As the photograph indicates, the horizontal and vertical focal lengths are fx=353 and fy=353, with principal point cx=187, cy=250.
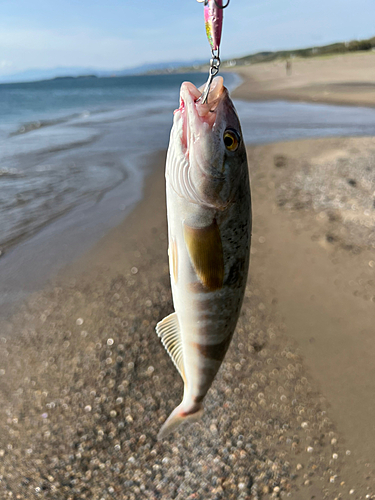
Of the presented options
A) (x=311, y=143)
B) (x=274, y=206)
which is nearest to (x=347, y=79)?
(x=311, y=143)

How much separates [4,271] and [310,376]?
213 inches

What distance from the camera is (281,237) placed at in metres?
7.45

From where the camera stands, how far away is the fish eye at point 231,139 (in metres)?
1.99

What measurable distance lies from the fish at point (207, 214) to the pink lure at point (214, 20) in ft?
0.61

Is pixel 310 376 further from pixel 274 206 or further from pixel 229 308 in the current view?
pixel 274 206

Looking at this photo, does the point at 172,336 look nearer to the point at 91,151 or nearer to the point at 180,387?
the point at 180,387

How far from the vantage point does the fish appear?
196 cm

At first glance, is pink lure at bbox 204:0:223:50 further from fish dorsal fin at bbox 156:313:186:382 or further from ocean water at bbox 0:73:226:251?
ocean water at bbox 0:73:226:251

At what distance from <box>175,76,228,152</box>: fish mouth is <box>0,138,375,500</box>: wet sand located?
10.4 feet

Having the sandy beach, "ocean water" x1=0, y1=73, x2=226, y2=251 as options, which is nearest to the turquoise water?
"ocean water" x1=0, y1=73, x2=226, y2=251

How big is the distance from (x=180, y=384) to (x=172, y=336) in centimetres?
200

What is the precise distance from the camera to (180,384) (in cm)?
437

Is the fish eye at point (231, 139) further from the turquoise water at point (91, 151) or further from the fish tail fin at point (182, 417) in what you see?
the turquoise water at point (91, 151)

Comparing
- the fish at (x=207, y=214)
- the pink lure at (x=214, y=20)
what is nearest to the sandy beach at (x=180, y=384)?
the fish at (x=207, y=214)
